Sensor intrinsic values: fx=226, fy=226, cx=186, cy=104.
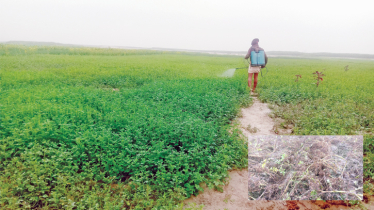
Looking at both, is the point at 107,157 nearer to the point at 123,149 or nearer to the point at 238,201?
the point at 123,149

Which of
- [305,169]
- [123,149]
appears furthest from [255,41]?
[123,149]

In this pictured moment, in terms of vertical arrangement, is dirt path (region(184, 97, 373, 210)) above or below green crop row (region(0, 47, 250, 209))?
below

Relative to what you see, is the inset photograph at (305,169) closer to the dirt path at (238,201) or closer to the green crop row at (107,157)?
the dirt path at (238,201)

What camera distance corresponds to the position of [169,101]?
7.56m

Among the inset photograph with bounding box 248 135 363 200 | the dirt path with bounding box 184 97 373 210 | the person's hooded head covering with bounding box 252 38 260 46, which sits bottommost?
the dirt path with bounding box 184 97 373 210

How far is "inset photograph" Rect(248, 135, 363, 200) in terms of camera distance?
339 cm

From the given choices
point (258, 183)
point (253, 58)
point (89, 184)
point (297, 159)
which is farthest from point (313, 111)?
point (89, 184)

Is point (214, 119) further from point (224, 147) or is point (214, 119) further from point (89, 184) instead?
point (89, 184)

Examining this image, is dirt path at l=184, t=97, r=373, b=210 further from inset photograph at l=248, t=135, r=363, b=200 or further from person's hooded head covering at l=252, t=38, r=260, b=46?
person's hooded head covering at l=252, t=38, r=260, b=46

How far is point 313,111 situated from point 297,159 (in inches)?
177

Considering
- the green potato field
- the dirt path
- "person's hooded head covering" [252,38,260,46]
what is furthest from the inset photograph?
"person's hooded head covering" [252,38,260,46]

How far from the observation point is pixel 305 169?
143 inches

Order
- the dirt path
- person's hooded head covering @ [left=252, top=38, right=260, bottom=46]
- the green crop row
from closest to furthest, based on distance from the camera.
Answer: the green crop row → the dirt path → person's hooded head covering @ [left=252, top=38, right=260, bottom=46]

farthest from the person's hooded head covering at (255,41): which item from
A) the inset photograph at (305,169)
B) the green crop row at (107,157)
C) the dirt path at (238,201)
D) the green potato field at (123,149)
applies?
the dirt path at (238,201)
